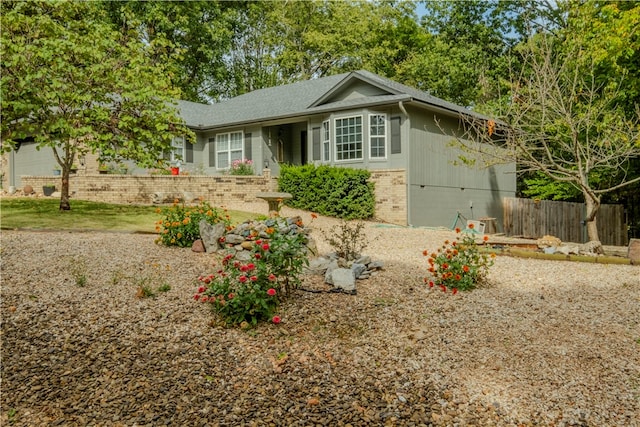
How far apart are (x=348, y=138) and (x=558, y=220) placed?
7824 millimetres

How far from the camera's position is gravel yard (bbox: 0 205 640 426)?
125 inches

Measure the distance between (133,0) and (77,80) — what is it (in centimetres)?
1834

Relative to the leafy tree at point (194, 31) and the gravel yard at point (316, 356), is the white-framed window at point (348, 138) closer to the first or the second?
the gravel yard at point (316, 356)

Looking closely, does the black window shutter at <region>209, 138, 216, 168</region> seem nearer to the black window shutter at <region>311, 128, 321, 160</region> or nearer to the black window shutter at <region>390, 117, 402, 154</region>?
the black window shutter at <region>311, 128, 321, 160</region>

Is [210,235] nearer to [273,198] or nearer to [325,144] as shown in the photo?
[273,198]

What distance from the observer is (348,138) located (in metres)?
16.3

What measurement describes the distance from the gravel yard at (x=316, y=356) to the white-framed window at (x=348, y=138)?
1072 centimetres

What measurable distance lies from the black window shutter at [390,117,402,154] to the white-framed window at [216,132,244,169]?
22.7 ft

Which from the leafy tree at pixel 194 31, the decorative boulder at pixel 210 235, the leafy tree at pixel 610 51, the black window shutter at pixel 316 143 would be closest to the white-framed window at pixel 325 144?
the black window shutter at pixel 316 143

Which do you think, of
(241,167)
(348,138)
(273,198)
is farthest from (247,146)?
(273,198)

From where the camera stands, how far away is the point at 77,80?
1063cm

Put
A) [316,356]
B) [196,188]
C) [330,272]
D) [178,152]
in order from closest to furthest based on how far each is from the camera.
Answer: [316,356] < [330,272] < [196,188] < [178,152]

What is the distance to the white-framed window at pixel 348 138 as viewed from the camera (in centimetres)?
1605

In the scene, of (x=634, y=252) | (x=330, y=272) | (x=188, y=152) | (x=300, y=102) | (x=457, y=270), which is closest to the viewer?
(x=330, y=272)
